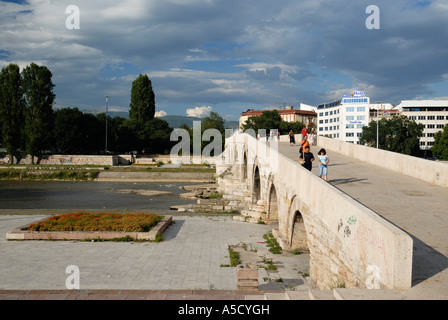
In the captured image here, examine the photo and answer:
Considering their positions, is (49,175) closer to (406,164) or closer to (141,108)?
(141,108)

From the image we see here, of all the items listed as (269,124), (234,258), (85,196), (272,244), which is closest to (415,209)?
(234,258)

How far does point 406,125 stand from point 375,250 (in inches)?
2211

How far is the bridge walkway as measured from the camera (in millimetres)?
5148

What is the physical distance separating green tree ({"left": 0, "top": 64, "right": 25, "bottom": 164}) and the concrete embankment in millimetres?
13493

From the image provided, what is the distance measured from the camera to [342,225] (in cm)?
671

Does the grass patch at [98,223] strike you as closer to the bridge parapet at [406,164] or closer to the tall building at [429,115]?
the bridge parapet at [406,164]

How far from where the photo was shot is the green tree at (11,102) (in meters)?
49.4

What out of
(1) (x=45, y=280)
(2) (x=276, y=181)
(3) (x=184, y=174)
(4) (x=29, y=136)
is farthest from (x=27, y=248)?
(4) (x=29, y=136)

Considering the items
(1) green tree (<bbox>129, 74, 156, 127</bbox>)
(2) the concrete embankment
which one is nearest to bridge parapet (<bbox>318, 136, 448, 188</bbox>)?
(2) the concrete embankment

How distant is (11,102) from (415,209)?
173 feet

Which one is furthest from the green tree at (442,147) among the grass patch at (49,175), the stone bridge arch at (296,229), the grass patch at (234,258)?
the grass patch at (234,258)

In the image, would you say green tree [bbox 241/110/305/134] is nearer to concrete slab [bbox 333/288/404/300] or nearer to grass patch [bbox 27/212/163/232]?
grass patch [bbox 27/212/163/232]

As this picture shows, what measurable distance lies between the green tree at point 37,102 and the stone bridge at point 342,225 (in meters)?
41.0
